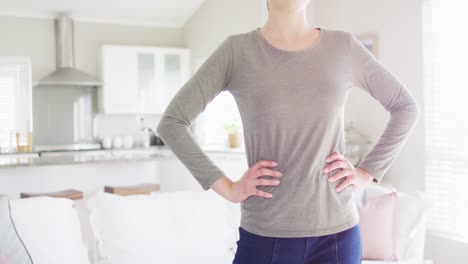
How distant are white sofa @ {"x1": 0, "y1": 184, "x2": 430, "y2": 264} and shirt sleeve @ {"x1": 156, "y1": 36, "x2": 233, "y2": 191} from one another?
1.35 m

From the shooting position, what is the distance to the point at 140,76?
22.6ft

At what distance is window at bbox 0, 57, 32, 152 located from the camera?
20.8 feet

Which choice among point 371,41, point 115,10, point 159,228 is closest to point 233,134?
point 371,41

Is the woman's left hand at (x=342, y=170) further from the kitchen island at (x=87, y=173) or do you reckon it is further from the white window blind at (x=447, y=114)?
the kitchen island at (x=87, y=173)

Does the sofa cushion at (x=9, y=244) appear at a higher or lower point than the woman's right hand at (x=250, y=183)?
lower

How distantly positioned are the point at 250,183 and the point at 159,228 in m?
1.49

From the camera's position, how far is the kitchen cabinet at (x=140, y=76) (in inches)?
265

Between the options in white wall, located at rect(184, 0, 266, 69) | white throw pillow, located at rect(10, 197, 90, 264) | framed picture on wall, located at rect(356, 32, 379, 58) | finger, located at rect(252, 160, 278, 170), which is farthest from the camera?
white wall, located at rect(184, 0, 266, 69)

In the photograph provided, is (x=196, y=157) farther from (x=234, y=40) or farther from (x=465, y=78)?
(x=465, y=78)

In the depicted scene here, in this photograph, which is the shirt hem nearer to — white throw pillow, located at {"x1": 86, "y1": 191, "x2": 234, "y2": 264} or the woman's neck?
the woman's neck

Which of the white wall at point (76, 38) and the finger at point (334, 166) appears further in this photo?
the white wall at point (76, 38)

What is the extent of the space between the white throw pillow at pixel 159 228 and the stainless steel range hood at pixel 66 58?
4.19m

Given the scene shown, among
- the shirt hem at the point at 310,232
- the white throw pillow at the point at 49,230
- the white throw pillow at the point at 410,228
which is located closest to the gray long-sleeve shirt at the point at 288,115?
the shirt hem at the point at 310,232

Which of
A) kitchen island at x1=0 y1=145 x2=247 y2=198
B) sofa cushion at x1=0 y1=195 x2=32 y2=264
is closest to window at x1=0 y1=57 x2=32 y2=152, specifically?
kitchen island at x1=0 y1=145 x2=247 y2=198
